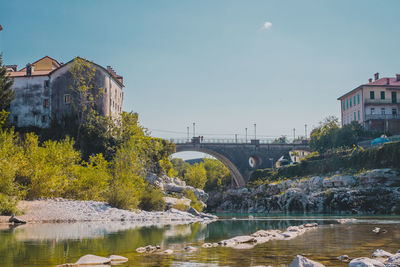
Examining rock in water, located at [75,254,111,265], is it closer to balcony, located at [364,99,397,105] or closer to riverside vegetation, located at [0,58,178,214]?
riverside vegetation, located at [0,58,178,214]

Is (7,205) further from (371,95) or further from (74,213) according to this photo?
(371,95)

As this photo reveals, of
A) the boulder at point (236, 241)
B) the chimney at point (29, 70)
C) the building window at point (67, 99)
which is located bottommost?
the boulder at point (236, 241)

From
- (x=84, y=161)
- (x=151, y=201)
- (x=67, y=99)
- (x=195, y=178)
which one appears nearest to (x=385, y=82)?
(x=195, y=178)

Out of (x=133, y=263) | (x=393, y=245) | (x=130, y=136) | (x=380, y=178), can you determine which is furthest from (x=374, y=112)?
(x=133, y=263)

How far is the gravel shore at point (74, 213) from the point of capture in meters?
20.8

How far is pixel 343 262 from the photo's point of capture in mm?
8492

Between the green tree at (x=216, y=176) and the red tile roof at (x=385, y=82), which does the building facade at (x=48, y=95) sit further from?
the green tree at (x=216, y=176)

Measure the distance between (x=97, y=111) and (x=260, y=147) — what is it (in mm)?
39867

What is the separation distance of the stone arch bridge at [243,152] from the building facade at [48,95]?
25149 mm

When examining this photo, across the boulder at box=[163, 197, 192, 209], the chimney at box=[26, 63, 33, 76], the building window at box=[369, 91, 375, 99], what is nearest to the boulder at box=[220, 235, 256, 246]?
the boulder at box=[163, 197, 192, 209]

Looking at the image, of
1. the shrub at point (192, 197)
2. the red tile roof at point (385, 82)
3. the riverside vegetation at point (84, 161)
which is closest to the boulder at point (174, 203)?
the riverside vegetation at point (84, 161)

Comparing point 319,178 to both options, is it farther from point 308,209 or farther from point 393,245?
point 393,245

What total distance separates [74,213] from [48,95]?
30.1 m

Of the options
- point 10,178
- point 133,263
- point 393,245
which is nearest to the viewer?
point 133,263
